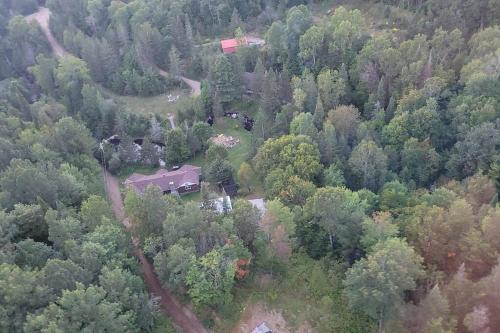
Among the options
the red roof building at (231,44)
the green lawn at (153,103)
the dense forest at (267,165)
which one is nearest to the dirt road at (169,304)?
the dense forest at (267,165)

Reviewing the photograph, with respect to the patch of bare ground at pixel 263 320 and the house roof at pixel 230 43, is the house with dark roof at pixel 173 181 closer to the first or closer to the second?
the patch of bare ground at pixel 263 320

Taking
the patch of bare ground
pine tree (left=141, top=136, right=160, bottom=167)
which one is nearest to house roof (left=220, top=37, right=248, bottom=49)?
pine tree (left=141, top=136, right=160, bottom=167)

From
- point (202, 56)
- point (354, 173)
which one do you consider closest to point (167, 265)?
point (354, 173)

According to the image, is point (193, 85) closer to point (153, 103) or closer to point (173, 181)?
point (153, 103)

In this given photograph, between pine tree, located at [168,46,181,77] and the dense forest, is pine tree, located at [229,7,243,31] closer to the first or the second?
the dense forest

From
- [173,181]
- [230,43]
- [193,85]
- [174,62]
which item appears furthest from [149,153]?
[230,43]

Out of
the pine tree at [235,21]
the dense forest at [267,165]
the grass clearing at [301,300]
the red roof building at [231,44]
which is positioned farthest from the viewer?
the pine tree at [235,21]
